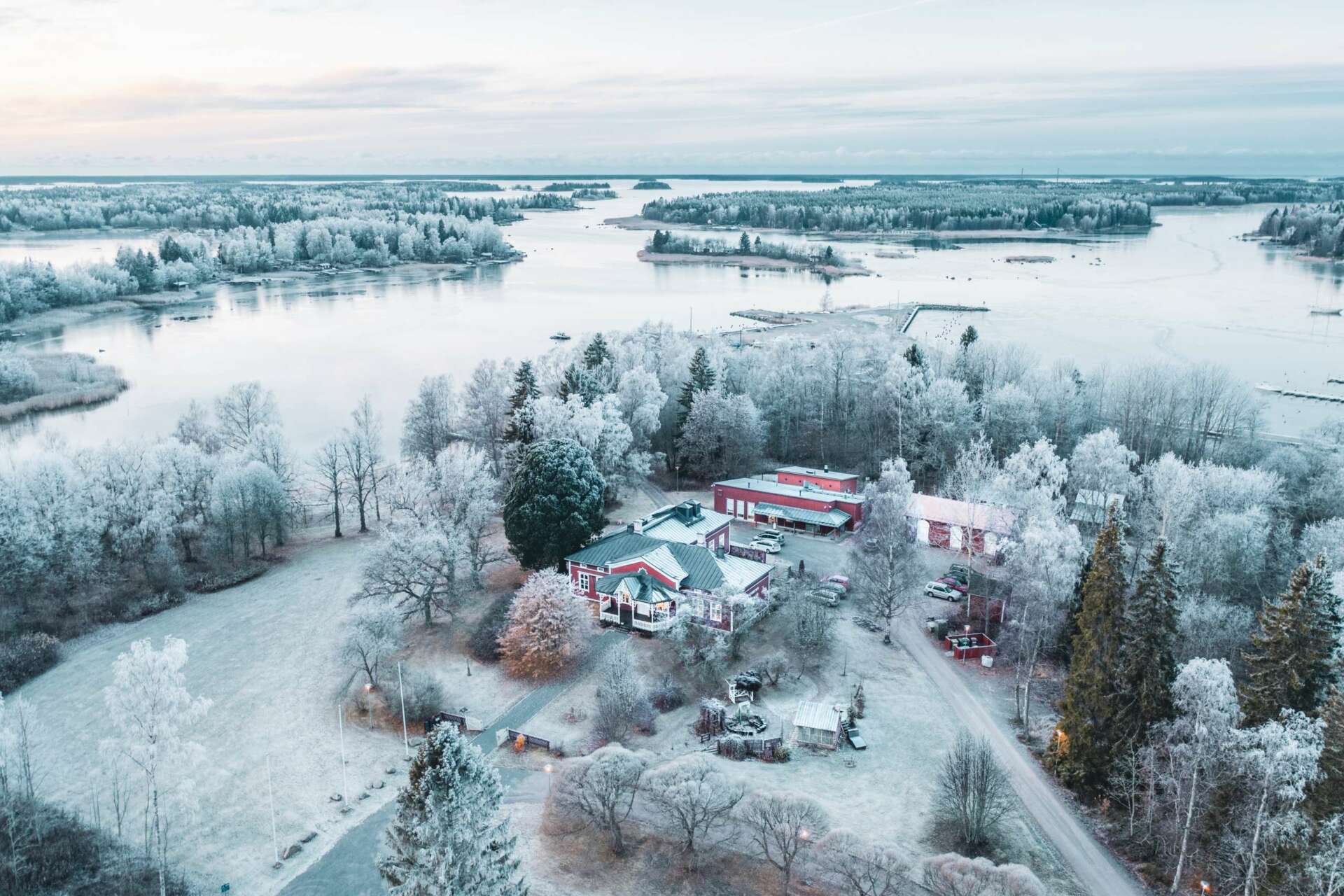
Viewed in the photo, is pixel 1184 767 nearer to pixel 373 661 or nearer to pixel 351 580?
pixel 373 661

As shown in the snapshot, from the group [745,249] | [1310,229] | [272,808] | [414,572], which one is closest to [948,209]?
[745,249]

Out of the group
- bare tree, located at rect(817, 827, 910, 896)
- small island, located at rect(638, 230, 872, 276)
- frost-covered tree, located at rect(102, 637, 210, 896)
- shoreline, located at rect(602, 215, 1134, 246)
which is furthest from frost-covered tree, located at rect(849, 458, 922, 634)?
shoreline, located at rect(602, 215, 1134, 246)

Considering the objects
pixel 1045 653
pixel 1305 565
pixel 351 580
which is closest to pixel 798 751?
pixel 1045 653

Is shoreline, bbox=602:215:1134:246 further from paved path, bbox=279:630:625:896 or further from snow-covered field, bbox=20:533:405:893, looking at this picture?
paved path, bbox=279:630:625:896

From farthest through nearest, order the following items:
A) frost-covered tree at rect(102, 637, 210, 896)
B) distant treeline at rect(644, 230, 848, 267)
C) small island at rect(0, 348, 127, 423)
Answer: distant treeline at rect(644, 230, 848, 267) < small island at rect(0, 348, 127, 423) < frost-covered tree at rect(102, 637, 210, 896)

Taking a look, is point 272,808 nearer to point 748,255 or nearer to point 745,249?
point 748,255

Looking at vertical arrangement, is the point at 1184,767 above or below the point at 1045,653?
above
